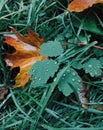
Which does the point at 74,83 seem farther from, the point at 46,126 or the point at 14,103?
→ the point at 14,103

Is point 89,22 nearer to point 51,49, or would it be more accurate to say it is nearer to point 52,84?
point 51,49

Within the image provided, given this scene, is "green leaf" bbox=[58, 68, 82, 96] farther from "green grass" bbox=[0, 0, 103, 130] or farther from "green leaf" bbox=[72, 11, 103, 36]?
"green leaf" bbox=[72, 11, 103, 36]

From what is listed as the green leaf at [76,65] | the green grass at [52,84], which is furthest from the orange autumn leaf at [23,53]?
the green leaf at [76,65]

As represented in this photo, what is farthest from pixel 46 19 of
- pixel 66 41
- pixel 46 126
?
pixel 46 126

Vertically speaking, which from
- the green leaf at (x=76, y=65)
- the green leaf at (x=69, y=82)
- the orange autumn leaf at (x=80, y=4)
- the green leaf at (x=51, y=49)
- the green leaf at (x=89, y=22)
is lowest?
the green leaf at (x=69, y=82)

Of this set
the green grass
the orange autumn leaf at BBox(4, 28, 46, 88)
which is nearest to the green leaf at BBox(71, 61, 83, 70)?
the green grass

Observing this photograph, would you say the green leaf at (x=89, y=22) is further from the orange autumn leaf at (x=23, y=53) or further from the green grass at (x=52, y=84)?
the orange autumn leaf at (x=23, y=53)

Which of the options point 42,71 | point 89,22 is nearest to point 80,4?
point 89,22
